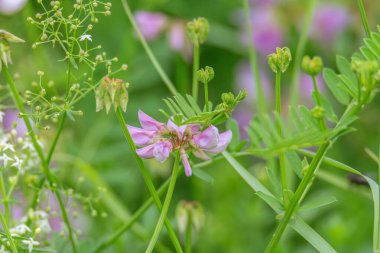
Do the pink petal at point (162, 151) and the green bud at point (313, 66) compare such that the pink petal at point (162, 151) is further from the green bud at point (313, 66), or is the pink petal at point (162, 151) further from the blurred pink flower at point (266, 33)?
the blurred pink flower at point (266, 33)

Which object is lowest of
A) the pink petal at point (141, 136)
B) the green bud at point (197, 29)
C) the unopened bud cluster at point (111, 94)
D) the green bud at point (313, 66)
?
the pink petal at point (141, 136)

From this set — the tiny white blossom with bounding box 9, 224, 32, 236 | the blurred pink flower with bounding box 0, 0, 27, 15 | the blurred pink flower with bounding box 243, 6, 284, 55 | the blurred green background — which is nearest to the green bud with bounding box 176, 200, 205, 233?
the blurred green background

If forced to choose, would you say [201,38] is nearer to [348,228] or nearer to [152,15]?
[348,228]

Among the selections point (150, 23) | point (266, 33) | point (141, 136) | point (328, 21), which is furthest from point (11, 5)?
point (328, 21)

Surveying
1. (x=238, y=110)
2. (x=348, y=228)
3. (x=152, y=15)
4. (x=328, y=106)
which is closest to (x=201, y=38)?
(x=328, y=106)

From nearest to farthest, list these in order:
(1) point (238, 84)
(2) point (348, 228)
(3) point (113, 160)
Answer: (2) point (348, 228) → (3) point (113, 160) → (1) point (238, 84)

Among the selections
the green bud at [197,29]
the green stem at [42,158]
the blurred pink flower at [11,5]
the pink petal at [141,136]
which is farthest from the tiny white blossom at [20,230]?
the blurred pink flower at [11,5]
